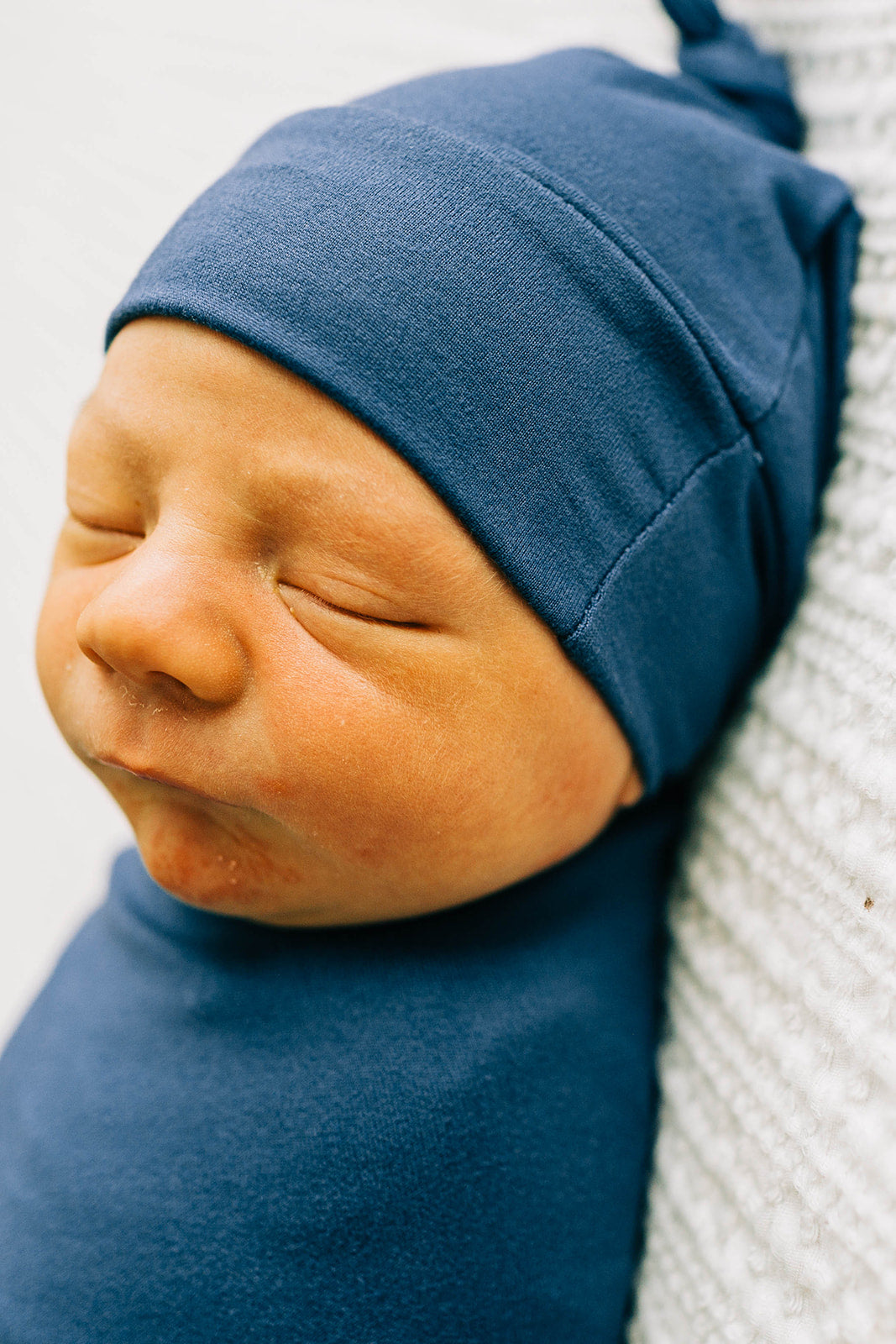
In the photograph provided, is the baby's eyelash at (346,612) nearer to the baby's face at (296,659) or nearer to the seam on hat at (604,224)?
the baby's face at (296,659)

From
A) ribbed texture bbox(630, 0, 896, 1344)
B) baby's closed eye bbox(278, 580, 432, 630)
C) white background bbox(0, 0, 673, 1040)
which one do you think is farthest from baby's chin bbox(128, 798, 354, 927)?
white background bbox(0, 0, 673, 1040)

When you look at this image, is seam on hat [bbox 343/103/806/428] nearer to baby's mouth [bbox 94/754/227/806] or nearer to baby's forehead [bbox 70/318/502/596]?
baby's forehead [bbox 70/318/502/596]

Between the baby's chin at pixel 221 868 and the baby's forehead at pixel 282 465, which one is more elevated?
the baby's forehead at pixel 282 465

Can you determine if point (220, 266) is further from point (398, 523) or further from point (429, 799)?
point (429, 799)

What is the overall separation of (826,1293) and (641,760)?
29 cm

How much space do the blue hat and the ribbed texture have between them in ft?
0.12

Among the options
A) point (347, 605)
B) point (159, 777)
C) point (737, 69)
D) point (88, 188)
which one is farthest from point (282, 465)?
point (88, 188)

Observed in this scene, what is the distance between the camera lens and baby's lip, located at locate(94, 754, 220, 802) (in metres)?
Answer: 0.55

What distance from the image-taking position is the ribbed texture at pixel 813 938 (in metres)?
0.52

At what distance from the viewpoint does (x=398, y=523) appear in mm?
522

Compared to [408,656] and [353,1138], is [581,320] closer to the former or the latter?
[408,656]

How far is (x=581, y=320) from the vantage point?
57cm

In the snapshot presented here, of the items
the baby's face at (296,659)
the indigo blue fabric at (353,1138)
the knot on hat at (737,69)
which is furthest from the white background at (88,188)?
the baby's face at (296,659)

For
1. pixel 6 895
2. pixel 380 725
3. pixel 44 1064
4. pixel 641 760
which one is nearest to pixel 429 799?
pixel 380 725
